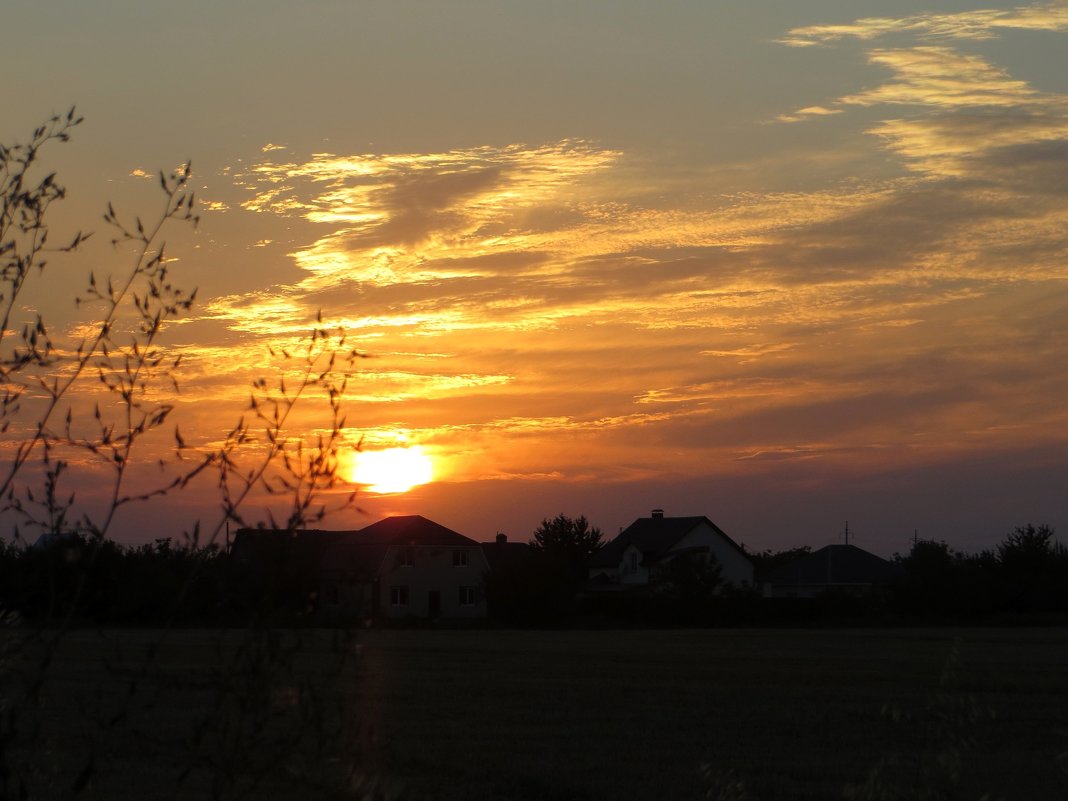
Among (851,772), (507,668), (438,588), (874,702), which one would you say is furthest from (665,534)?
(851,772)

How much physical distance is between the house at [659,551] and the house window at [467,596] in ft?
44.4

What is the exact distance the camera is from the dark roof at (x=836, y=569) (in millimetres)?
106562

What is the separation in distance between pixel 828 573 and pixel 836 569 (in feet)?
4.12

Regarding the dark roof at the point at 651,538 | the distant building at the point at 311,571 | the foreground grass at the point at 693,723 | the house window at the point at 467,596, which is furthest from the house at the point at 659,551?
the distant building at the point at 311,571

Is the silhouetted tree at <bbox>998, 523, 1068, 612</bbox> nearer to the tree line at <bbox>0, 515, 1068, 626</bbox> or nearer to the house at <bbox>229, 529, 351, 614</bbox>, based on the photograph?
the tree line at <bbox>0, 515, 1068, 626</bbox>

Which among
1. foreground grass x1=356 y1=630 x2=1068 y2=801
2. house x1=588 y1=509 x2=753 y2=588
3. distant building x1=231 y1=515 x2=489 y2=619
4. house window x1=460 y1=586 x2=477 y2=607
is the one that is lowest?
foreground grass x1=356 y1=630 x2=1068 y2=801

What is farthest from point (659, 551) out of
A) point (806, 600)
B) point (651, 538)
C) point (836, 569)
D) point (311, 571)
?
point (311, 571)

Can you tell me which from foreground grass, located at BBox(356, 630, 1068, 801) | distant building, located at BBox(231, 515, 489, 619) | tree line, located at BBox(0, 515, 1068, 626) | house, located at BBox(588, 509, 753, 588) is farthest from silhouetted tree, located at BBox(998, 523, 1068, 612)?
distant building, located at BBox(231, 515, 489, 619)

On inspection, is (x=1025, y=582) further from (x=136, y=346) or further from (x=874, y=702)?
(x=136, y=346)

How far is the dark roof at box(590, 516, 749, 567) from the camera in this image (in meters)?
97.1

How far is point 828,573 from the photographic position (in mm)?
106938

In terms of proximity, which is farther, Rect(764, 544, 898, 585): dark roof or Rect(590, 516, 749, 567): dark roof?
Rect(764, 544, 898, 585): dark roof

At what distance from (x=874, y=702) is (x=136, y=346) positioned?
19.8m

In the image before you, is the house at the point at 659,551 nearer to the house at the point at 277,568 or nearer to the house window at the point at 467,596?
the house window at the point at 467,596
